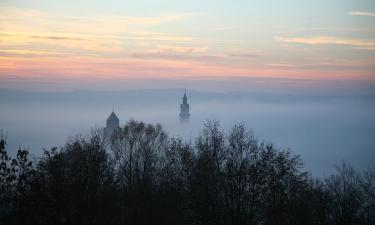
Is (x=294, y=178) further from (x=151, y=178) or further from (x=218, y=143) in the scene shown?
(x=151, y=178)

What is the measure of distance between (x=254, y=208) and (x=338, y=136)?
166m

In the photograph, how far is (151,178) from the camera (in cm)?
3142

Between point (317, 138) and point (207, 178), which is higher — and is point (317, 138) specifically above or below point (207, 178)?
above

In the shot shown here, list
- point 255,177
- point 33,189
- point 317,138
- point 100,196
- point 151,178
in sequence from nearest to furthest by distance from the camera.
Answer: point 33,189, point 100,196, point 255,177, point 151,178, point 317,138

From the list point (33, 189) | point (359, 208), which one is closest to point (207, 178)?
point (359, 208)

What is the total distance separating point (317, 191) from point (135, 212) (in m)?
8.50

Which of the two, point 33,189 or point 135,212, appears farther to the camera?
point 135,212

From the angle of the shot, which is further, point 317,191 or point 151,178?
point 151,178

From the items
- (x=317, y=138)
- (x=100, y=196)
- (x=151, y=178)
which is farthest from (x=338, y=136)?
(x=100, y=196)

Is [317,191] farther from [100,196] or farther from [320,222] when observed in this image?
[100,196]

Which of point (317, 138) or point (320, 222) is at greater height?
point (317, 138)

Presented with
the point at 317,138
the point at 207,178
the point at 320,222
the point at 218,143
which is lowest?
the point at 320,222

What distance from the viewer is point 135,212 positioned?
24328 mm

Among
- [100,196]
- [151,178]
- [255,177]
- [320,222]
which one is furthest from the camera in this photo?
[151,178]
